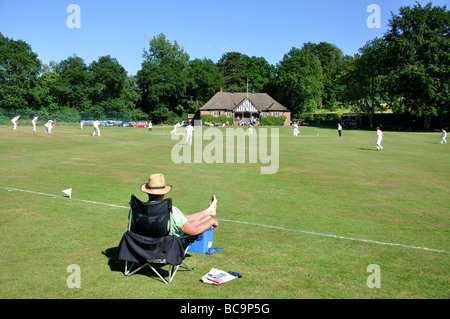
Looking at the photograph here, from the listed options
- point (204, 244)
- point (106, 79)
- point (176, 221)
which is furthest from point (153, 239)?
point (106, 79)

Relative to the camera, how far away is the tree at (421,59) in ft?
209

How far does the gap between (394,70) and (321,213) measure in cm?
6708

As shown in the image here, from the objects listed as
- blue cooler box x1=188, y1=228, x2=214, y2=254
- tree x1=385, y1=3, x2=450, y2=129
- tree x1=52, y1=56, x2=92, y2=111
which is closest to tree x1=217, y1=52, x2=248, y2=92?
tree x1=52, y1=56, x2=92, y2=111

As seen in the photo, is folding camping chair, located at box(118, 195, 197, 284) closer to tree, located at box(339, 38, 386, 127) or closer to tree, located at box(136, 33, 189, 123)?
tree, located at box(339, 38, 386, 127)

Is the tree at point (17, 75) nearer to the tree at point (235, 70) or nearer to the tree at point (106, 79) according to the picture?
the tree at point (106, 79)

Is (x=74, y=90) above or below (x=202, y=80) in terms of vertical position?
below

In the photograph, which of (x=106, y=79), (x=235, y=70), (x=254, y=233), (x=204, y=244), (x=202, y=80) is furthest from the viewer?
(x=235, y=70)

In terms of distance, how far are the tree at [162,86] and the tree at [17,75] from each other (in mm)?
26970

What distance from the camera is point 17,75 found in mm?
81875

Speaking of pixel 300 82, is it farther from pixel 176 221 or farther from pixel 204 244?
pixel 176 221

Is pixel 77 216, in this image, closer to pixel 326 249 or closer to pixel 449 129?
pixel 326 249

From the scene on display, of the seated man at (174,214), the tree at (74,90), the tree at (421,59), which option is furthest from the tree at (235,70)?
the seated man at (174,214)

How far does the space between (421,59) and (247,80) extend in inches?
1708

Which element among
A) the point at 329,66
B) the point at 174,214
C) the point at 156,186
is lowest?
the point at 174,214
